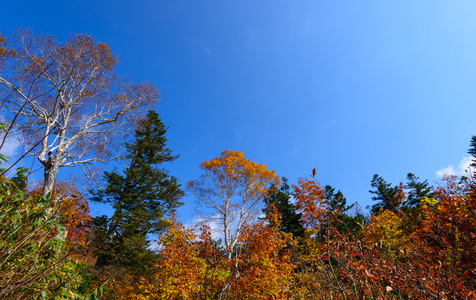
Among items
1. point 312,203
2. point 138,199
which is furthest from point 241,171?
point 312,203

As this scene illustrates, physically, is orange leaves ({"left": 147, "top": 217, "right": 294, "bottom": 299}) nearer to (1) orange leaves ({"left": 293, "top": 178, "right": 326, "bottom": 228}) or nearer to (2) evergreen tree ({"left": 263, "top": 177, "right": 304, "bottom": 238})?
(1) orange leaves ({"left": 293, "top": 178, "right": 326, "bottom": 228})

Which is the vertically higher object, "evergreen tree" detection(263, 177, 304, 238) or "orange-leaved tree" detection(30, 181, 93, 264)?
"evergreen tree" detection(263, 177, 304, 238)

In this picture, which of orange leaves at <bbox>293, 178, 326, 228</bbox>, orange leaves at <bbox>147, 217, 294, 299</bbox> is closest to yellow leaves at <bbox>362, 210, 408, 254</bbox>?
orange leaves at <bbox>147, 217, 294, 299</bbox>

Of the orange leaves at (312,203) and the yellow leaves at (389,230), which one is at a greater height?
the yellow leaves at (389,230)

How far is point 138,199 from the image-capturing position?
44.9 ft

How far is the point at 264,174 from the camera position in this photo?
1452 cm

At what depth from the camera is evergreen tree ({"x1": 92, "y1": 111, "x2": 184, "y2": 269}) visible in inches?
459

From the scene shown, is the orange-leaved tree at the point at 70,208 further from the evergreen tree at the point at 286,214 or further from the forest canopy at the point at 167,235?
the evergreen tree at the point at 286,214

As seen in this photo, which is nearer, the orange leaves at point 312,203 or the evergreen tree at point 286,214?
the orange leaves at point 312,203

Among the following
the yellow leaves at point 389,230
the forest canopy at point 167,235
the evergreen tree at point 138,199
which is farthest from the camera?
the evergreen tree at point 138,199

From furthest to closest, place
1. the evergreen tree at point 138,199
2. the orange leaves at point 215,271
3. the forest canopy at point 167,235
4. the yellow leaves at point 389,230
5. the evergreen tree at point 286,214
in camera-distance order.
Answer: the evergreen tree at point 286,214
the evergreen tree at point 138,199
the yellow leaves at point 389,230
the orange leaves at point 215,271
the forest canopy at point 167,235

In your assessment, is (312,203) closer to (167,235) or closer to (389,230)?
(167,235)

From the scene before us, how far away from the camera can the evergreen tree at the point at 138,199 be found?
1166cm

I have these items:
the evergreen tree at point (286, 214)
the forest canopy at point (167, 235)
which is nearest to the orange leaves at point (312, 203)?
the forest canopy at point (167, 235)
